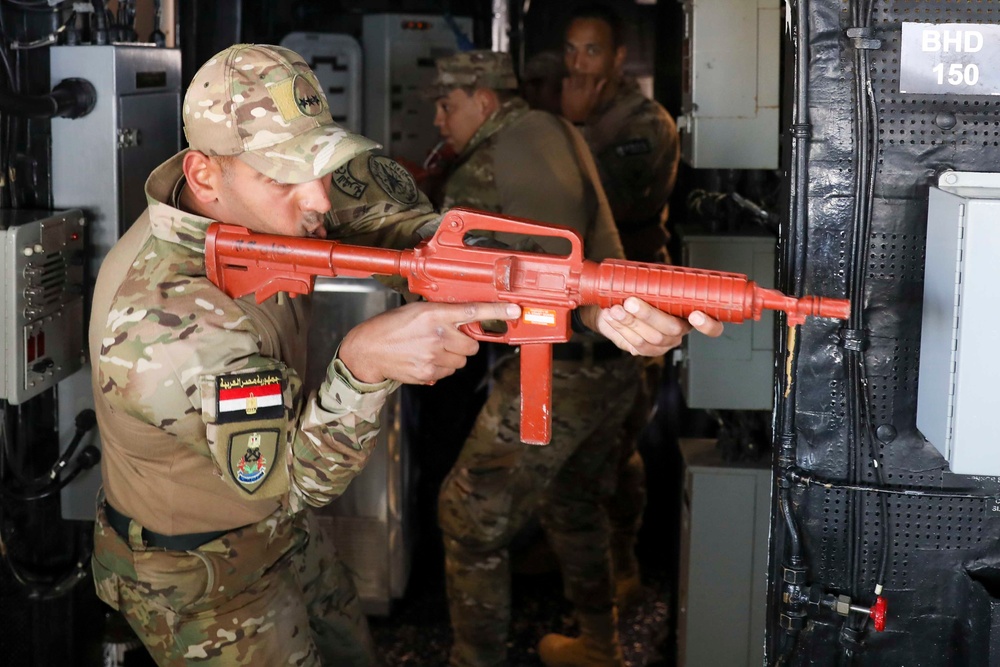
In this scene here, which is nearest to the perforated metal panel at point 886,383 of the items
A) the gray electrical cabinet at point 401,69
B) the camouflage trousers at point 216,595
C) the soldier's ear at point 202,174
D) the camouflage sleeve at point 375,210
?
the camouflage sleeve at point 375,210

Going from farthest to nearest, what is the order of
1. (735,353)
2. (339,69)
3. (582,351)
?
(339,69) → (582,351) → (735,353)

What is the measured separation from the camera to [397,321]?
218cm

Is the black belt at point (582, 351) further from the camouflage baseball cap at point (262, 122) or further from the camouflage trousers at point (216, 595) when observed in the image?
the camouflage baseball cap at point (262, 122)

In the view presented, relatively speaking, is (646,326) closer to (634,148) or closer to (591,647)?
(591,647)

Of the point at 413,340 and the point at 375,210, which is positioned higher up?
the point at 375,210

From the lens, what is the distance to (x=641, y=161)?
14.9ft

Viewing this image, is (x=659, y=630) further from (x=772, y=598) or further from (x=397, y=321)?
(x=397, y=321)

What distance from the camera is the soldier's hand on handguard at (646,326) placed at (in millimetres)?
2139

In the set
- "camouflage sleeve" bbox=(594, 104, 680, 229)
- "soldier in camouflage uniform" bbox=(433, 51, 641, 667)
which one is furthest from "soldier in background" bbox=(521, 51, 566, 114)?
A: "soldier in camouflage uniform" bbox=(433, 51, 641, 667)

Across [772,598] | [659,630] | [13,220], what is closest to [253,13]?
[13,220]

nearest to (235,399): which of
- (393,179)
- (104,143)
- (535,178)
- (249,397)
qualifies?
(249,397)

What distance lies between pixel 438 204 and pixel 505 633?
158 centimetres

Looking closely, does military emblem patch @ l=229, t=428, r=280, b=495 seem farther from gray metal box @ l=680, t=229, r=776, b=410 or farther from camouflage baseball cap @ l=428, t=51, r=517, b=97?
camouflage baseball cap @ l=428, t=51, r=517, b=97

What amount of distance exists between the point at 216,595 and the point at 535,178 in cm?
177
